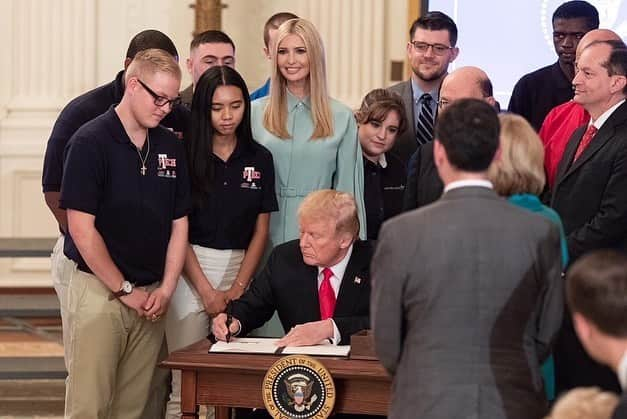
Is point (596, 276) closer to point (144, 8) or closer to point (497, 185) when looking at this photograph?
point (497, 185)

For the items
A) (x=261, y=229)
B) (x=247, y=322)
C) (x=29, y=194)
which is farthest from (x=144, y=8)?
(x=247, y=322)

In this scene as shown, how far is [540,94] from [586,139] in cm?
105

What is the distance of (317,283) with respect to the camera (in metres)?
4.46

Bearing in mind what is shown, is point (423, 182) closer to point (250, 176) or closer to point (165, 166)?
point (250, 176)

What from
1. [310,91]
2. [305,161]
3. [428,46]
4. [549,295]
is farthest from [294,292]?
[428,46]

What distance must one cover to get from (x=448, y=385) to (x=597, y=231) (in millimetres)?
1568

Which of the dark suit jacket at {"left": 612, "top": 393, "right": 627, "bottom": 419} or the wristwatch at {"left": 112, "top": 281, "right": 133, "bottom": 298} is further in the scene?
the wristwatch at {"left": 112, "top": 281, "right": 133, "bottom": 298}

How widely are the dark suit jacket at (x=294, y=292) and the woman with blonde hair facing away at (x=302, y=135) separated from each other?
0.52m

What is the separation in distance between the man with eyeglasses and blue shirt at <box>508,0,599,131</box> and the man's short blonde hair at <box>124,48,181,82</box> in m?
1.87

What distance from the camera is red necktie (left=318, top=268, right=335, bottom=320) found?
4.44 meters

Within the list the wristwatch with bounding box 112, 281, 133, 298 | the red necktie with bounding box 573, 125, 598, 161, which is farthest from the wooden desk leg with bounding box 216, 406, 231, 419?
the red necktie with bounding box 573, 125, 598, 161

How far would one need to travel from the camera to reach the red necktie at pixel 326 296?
4438mm

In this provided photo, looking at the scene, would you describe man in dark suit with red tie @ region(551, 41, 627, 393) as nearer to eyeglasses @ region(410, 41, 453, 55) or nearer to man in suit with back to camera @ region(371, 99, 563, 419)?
eyeglasses @ region(410, 41, 453, 55)

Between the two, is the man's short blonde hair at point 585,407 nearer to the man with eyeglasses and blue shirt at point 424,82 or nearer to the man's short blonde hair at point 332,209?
the man's short blonde hair at point 332,209
